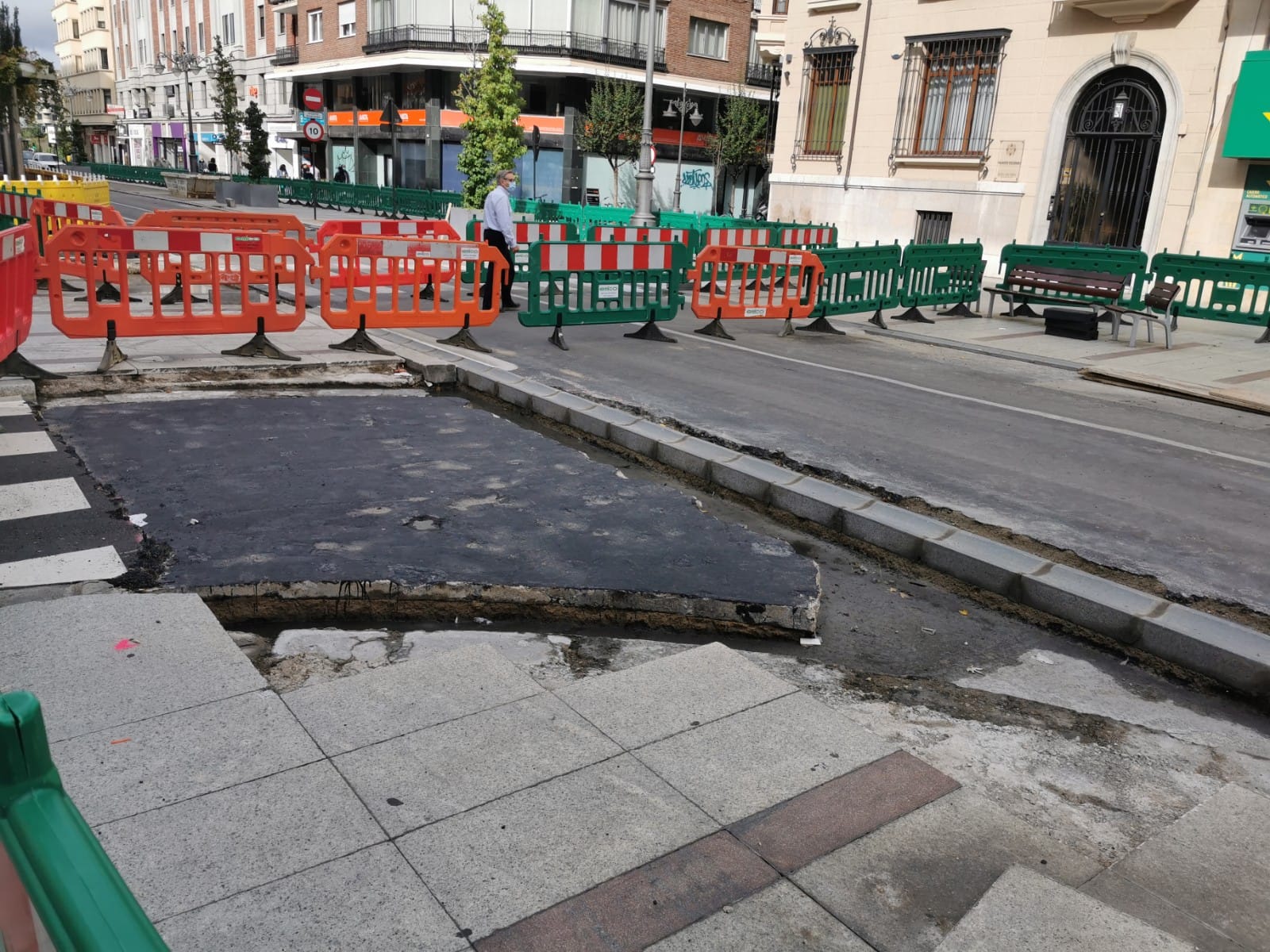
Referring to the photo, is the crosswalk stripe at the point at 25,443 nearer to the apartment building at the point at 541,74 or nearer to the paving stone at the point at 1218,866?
the paving stone at the point at 1218,866

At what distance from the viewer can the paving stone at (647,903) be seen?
8.03 ft

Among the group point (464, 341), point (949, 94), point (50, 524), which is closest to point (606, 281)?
point (464, 341)

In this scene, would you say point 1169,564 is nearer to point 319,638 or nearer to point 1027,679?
point 1027,679

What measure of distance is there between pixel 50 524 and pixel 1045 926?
482 centimetres

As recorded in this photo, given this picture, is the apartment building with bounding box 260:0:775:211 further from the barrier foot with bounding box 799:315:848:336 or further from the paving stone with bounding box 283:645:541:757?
the paving stone with bounding box 283:645:541:757

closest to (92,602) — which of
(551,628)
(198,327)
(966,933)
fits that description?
(551,628)

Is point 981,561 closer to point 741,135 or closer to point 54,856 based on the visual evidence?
point 54,856

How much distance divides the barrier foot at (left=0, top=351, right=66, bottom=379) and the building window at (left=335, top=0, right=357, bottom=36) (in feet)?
154

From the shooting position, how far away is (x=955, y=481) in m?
6.87

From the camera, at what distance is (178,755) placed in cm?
312

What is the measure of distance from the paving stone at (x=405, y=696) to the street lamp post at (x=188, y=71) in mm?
68986

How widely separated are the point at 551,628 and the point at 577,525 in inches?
43.5

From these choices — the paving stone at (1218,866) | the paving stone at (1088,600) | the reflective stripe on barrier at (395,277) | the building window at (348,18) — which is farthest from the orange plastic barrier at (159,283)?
the building window at (348,18)

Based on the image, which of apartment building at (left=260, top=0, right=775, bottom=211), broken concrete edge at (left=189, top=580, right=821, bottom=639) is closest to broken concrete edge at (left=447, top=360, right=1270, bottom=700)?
broken concrete edge at (left=189, top=580, right=821, bottom=639)
